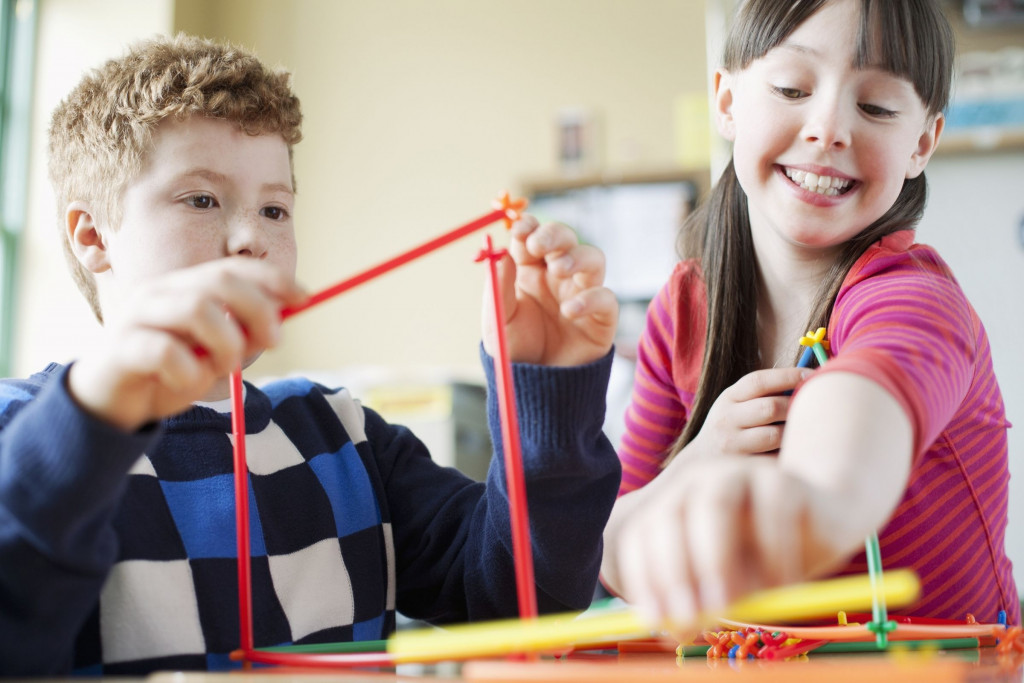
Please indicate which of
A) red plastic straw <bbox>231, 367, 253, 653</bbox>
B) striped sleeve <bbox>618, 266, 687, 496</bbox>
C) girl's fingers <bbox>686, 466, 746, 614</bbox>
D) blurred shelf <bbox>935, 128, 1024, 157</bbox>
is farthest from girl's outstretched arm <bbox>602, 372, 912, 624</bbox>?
blurred shelf <bbox>935, 128, 1024, 157</bbox>

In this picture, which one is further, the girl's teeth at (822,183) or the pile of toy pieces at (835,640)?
the girl's teeth at (822,183)

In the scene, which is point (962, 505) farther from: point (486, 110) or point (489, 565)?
point (486, 110)

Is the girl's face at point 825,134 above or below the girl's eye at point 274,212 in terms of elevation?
above

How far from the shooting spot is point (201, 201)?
691 mm

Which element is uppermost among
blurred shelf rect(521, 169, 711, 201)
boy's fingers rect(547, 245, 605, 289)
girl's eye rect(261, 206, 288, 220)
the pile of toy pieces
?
blurred shelf rect(521, 169, 711, 201)

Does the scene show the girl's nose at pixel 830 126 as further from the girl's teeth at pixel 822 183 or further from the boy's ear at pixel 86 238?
the boy's ear at pixel 86 238

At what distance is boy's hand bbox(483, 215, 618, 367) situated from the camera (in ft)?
1.86

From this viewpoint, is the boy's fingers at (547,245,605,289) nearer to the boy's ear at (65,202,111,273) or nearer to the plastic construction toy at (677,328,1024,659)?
the plastic construction toy at (677,328,1024,659)

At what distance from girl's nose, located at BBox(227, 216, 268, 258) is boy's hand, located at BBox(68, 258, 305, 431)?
0.77 ft

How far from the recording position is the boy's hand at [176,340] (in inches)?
16.2

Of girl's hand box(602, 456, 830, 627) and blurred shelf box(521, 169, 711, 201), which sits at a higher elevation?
blurred shelf box(521, 169, 711, 201)

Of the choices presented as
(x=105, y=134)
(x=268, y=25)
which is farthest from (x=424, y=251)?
(x=268, y=25)

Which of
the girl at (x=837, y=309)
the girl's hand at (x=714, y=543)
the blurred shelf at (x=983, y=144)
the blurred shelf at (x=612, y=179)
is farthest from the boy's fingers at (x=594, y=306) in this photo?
the blurred shelf at (x=612, y=179)

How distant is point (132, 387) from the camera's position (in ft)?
1.37
